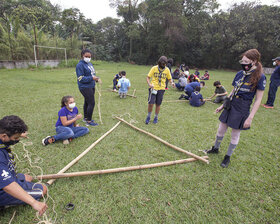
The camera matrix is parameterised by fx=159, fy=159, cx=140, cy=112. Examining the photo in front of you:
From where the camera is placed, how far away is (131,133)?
166 inches

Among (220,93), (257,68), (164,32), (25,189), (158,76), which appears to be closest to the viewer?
(25,189)

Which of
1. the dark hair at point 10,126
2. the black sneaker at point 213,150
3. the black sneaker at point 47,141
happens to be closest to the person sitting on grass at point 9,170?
the dark hair at point 10,126

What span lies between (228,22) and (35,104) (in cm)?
2857

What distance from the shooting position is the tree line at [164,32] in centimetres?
1789

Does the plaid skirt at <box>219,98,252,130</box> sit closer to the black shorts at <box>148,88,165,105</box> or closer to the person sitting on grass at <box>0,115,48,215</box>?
the black shorts at <box>148,88,165,105</box>

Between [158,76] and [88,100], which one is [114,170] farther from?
[158,76]

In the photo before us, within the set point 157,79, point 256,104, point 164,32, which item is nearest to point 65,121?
point 157,79

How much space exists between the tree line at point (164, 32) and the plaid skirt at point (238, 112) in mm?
19371

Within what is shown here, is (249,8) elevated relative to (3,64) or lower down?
elevated

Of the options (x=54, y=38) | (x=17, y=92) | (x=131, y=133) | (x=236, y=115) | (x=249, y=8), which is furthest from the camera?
(x=249, y=8)

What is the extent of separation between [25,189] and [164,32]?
31.2m

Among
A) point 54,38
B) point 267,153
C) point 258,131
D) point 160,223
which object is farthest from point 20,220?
point 54,38

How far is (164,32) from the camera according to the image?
94.0ft

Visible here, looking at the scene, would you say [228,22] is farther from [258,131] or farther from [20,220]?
[20,220]
